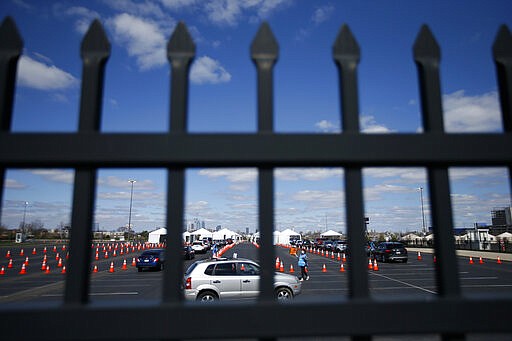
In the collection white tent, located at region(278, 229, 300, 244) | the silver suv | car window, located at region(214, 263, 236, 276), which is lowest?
white tent, located at region(278, 229, 300, 244)

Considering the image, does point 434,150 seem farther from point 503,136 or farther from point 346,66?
point 346,66

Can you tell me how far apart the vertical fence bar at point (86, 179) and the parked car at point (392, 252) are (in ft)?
99.3

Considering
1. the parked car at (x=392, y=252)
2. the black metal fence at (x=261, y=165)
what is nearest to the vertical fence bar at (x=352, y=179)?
the black metal fence at (x=261, y=165)

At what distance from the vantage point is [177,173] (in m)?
1.57

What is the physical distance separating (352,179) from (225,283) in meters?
10.2

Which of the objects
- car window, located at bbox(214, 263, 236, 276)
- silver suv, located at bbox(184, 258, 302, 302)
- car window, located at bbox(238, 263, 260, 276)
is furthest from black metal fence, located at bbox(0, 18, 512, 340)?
car window, located at bbox(238, 263, 260, 276)

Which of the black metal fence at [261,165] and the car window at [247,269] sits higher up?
the black metal fence at [261,165]

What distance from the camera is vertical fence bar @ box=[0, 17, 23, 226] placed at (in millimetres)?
1626

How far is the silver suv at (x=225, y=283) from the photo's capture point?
10695 millimetres

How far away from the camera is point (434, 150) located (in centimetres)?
159

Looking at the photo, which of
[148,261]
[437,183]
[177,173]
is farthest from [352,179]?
[148,261]

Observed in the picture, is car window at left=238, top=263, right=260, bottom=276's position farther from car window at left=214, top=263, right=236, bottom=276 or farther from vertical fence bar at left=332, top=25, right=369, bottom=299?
vertical fence bar at left=332, top=25, right=369, bottom=299

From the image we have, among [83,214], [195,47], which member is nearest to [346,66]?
[195,47]

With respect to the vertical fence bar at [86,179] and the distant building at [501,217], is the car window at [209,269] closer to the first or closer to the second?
the vertical fence bar at [86,179]
